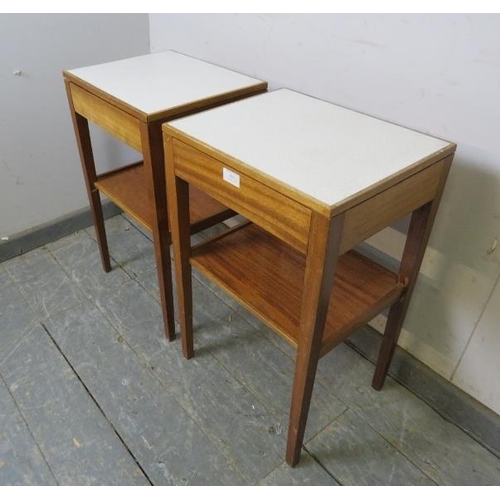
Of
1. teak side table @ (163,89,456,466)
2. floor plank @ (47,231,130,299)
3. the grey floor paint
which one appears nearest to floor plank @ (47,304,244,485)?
Answer: the grey floor paint

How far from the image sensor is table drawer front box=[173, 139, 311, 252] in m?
0.77

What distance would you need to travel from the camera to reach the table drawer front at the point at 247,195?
77 centimetres

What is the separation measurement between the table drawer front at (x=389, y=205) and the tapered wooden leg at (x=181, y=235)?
424mm

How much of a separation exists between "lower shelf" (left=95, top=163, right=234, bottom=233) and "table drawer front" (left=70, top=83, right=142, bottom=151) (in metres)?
Result: 0.14

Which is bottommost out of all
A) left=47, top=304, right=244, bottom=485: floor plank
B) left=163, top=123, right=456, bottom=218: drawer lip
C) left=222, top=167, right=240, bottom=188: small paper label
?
left=47, top=304, right=244, bottom=485: floor plank

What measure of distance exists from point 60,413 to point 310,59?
1133 mm

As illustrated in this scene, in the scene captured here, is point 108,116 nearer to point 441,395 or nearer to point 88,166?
point 88,166

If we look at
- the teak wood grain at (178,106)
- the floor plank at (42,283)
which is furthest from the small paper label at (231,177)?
the floor plank at (42,283)

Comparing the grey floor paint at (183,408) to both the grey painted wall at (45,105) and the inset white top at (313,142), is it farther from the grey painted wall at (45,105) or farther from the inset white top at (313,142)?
the inset white top at (313,142)

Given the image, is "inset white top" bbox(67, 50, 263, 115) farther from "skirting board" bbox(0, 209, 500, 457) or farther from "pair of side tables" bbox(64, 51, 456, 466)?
"skirting board" bbox(0, 209, 500, 457)

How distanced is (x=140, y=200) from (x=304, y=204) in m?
0.79

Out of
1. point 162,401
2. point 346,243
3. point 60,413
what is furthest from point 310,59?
point 60,413

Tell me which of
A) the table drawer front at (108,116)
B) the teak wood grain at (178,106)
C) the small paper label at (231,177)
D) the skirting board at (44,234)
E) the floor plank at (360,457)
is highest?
the teak wood grain at (178,106)
